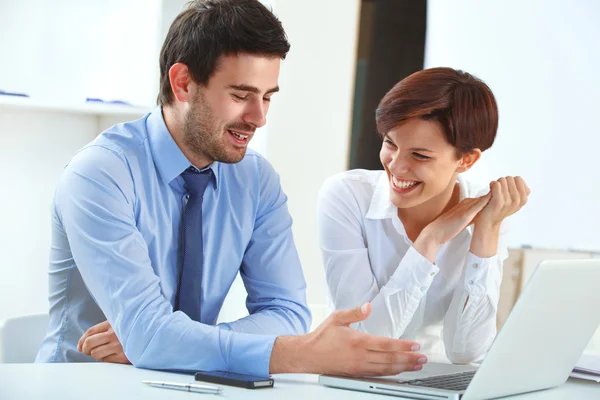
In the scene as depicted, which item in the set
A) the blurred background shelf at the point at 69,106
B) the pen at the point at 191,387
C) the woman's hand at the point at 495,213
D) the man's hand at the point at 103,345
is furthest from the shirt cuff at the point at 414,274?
the blurred background shelf at the point at 69,106

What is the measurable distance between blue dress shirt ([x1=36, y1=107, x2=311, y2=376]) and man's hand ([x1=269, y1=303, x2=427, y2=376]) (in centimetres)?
6

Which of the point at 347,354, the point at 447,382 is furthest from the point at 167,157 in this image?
the point at 447,382

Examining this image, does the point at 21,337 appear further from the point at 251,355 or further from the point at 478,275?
the point at 478,275

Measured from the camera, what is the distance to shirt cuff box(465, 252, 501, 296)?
2123 millimetres

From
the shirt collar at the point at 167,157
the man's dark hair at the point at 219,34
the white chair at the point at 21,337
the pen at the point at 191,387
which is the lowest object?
the white chair at the point at 21,337

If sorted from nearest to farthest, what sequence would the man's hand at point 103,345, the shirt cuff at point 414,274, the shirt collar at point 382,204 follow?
1. the man's hand at point 103,345
2. the shirt cuff at point 414,274
3. the shirt collar at point 382,204

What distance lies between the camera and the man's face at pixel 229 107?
5.90ft

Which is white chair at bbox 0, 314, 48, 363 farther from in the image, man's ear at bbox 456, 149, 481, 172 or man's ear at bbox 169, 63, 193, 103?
man's ear at bbox 456, 149, 481, 172

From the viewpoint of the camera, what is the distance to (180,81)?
6.15ft

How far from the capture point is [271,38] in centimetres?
181

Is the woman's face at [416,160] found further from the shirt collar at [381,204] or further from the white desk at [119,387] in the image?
the white desk at [119,387]

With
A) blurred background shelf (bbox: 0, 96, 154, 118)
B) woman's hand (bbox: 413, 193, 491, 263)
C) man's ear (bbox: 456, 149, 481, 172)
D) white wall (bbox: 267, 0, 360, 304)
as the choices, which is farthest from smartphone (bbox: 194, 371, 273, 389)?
white wall (bbox: 267, 0, 360, 304)

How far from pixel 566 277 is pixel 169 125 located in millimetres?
1038

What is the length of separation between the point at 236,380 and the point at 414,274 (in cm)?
90
